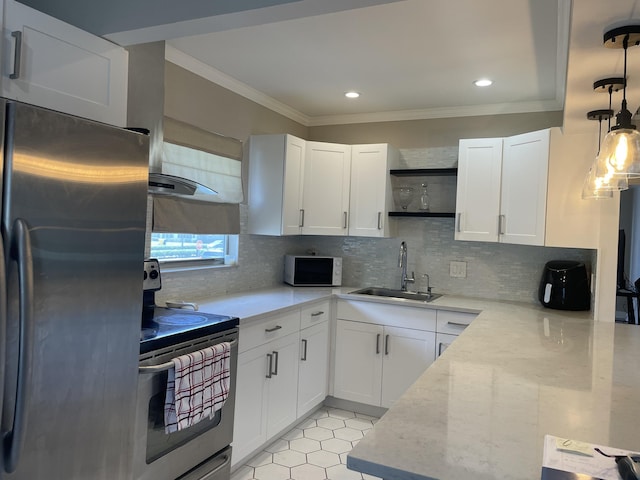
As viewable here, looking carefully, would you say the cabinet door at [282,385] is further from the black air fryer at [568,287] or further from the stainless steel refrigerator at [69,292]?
the black air fryer at [568,287]

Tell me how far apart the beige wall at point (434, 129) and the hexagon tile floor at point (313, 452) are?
2.24 m

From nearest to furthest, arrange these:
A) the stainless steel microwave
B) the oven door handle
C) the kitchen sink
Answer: the oven door handle, the kitchen sink, the stainless steel microwave

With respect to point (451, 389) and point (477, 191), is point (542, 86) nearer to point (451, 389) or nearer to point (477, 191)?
point (477, 191)

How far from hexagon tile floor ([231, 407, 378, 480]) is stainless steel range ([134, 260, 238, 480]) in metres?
0.43

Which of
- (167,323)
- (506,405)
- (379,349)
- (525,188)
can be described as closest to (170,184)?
(167,323)

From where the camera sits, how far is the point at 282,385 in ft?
9.62

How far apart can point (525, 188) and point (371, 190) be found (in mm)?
1162

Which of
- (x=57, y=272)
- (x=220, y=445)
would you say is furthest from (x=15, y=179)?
(x=220, y=445)

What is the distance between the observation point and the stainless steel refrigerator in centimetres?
123

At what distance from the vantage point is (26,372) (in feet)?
4.07

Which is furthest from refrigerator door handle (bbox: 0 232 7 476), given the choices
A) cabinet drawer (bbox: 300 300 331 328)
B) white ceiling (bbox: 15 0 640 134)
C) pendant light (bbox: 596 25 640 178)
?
cabinet drawer (bbox: 300 300 331 328)

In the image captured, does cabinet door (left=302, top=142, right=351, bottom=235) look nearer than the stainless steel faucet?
Yes

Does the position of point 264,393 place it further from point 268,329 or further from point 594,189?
point 594,189

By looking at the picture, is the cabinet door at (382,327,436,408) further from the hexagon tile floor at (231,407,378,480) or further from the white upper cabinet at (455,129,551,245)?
the white upper cabinet at (455,129,551,245)
